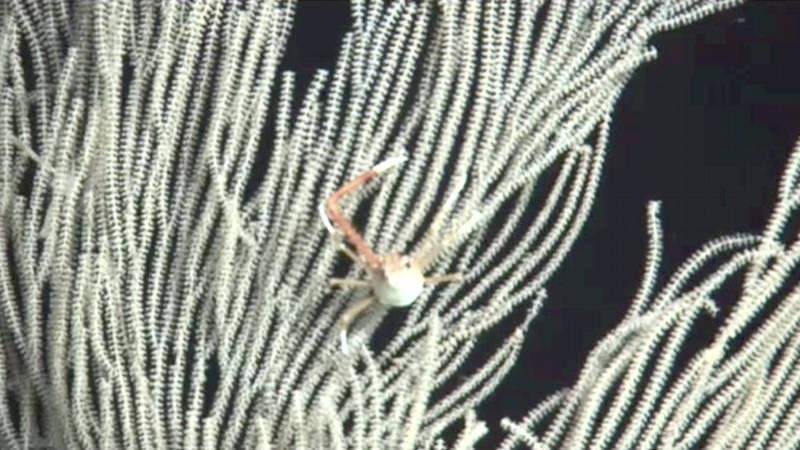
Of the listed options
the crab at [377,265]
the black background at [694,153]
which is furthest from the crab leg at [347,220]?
the black background at [694,153]

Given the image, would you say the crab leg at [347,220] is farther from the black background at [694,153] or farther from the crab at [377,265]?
the black background at [694,153]

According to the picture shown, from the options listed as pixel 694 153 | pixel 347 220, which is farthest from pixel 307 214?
pixel 694 153

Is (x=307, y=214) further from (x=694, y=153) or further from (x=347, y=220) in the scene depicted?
(x=694, y=153)

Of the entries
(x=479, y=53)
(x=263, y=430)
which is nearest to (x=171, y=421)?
(x=263, y=430)

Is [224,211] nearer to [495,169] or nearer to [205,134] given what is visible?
[205,134]

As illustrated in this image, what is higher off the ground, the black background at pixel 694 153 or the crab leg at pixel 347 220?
the black background at pixel 694 153

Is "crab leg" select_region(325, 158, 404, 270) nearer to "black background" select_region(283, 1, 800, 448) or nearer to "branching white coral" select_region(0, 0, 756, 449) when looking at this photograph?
"branching white coral" select_region(0, 0, 756, 449)

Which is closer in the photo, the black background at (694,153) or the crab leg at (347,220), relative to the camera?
the crab leg at (347,220)
